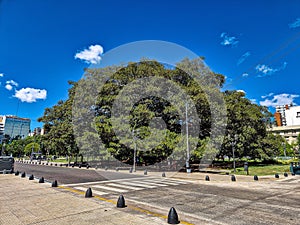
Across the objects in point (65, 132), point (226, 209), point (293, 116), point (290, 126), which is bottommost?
point (226, 209)

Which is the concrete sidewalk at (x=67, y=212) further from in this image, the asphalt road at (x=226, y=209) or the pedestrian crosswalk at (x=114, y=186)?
the pedestrian crosswalk at (x=114, y=186)

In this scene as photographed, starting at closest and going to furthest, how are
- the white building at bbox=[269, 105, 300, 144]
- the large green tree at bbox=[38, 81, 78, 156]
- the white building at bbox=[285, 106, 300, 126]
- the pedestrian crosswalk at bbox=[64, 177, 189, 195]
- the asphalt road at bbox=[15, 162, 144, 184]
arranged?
1. the pedestrian crosswalk at bbox=[64, 177, 189, 195]
2. the asphalt road at bbox=[15, 162, 144, 184]
3. the large green tree at bbox=[38, 81, 78, 156]
4. the white building at bbox=[269, 105, 300, 144]
5. the white building at bbox=[285, 106, 300, 126]

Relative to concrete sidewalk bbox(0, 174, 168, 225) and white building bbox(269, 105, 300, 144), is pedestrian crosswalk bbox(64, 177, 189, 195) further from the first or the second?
white building bbox(269, 105, 300, 144)

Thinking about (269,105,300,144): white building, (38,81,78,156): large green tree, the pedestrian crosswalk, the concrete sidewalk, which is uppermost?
(269,105,300,144): white building

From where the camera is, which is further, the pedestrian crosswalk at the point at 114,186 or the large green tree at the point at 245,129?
the large green tree at the point at 245,129

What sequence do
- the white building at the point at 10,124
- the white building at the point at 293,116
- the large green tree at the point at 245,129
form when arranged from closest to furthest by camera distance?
the large green tree at the point at 245,129 < the white building at the point at 293,116 < the white building at the point at 10,124

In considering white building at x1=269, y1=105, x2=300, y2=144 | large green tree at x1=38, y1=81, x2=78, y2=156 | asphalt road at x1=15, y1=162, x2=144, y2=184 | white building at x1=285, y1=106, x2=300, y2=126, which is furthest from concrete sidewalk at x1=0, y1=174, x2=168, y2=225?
white building at x1=285, y1=106, x2=300, y2=126

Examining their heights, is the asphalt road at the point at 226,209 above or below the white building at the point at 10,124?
below

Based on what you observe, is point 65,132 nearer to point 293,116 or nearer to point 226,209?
point 226,209

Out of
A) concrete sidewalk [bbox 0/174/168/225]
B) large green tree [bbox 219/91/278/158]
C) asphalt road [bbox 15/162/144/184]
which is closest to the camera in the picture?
concrete sidewalk [bbox 0/174/168/225]

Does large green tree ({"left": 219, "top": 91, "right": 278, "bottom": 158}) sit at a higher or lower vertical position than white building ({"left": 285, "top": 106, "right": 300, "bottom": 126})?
lower

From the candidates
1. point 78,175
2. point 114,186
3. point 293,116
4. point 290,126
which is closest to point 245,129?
point 78,175

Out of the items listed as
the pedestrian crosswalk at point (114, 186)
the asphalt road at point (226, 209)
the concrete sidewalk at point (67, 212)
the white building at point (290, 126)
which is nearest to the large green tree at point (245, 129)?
the pedestrian crosswalk at point (114, 186)

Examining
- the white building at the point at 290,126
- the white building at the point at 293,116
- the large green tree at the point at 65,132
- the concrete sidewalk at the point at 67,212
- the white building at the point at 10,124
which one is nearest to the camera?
the concrete sidewalk at the point at 67,212
